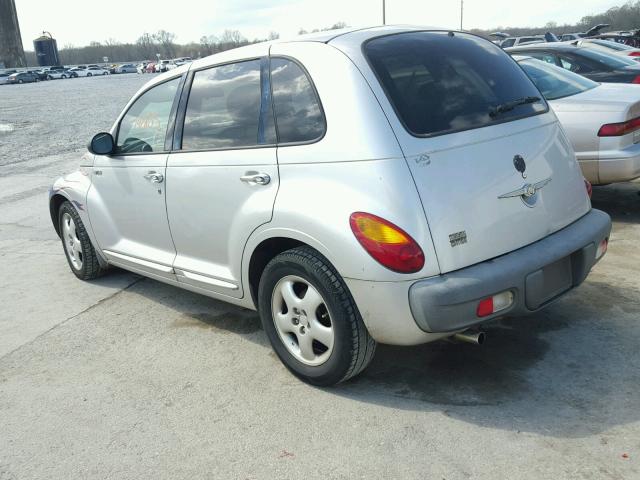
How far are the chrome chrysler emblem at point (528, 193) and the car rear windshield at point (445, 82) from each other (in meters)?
0.39

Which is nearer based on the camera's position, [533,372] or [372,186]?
[372,186]

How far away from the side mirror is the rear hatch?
231 centimetres

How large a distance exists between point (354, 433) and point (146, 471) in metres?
0.97

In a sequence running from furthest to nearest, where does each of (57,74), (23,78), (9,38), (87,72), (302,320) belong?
(9,38), (87,72), (57,74), (23,78), (302,320)

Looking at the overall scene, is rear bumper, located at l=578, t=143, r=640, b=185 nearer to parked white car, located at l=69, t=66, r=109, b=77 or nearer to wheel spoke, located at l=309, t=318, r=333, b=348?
wheel spoke, located at l=309, t=318, r=333, b=348

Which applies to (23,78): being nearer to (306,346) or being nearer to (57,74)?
(57,74)

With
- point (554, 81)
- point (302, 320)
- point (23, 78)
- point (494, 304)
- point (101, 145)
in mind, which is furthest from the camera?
point (23, 78)

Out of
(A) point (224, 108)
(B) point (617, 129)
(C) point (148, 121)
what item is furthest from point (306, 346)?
(B) point (617, 129)

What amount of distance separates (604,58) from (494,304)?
7.77 m

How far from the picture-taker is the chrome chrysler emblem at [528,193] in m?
3.20

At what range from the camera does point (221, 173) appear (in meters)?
3.75

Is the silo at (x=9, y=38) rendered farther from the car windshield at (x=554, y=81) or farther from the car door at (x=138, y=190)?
the car door at (x=138, y=190)

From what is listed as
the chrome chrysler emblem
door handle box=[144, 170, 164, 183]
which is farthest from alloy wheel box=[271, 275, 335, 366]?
door handle box=[144, 170, 164, 183]

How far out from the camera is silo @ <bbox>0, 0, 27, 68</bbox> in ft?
343
